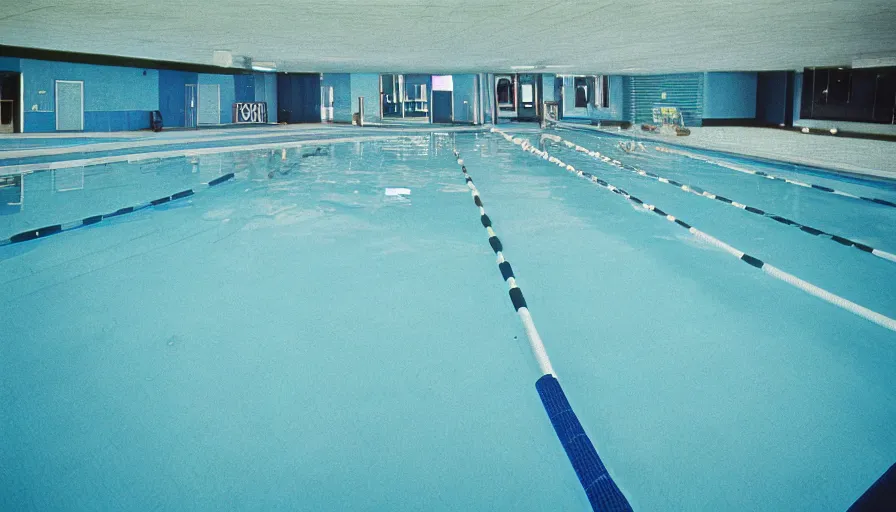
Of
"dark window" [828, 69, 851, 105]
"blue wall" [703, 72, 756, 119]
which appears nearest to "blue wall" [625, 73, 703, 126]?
"blue wall" [703, 72, 756, 119]

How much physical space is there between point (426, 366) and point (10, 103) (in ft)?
65.0

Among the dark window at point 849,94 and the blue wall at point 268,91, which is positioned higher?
the blue wall at point 268,91

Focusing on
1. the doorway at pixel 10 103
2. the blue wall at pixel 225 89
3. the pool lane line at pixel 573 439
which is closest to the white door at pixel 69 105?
the doorway at pixel 10 103

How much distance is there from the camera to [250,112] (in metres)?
25.9

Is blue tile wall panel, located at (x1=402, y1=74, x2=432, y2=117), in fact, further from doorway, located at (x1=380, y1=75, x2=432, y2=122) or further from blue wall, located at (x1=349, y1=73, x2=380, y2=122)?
blue wall, located at (x1=349, y1=73, x2=380, y2=122)

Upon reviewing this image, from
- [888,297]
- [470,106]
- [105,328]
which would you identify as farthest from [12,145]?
[470,106]

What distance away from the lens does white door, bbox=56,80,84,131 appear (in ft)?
60.9

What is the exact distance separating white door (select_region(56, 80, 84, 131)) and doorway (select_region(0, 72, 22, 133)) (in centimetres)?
99

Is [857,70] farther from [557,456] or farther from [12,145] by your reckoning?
[12,145]

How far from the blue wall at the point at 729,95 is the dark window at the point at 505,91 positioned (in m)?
15.7

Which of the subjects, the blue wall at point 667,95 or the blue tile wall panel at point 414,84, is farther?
the blue tile wall panel at point 414,84

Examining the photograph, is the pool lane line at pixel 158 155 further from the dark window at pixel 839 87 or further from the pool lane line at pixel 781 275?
the dark window at pixel 839 87

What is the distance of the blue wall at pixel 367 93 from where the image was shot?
27.1 meters

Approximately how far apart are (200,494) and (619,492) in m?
1.30
